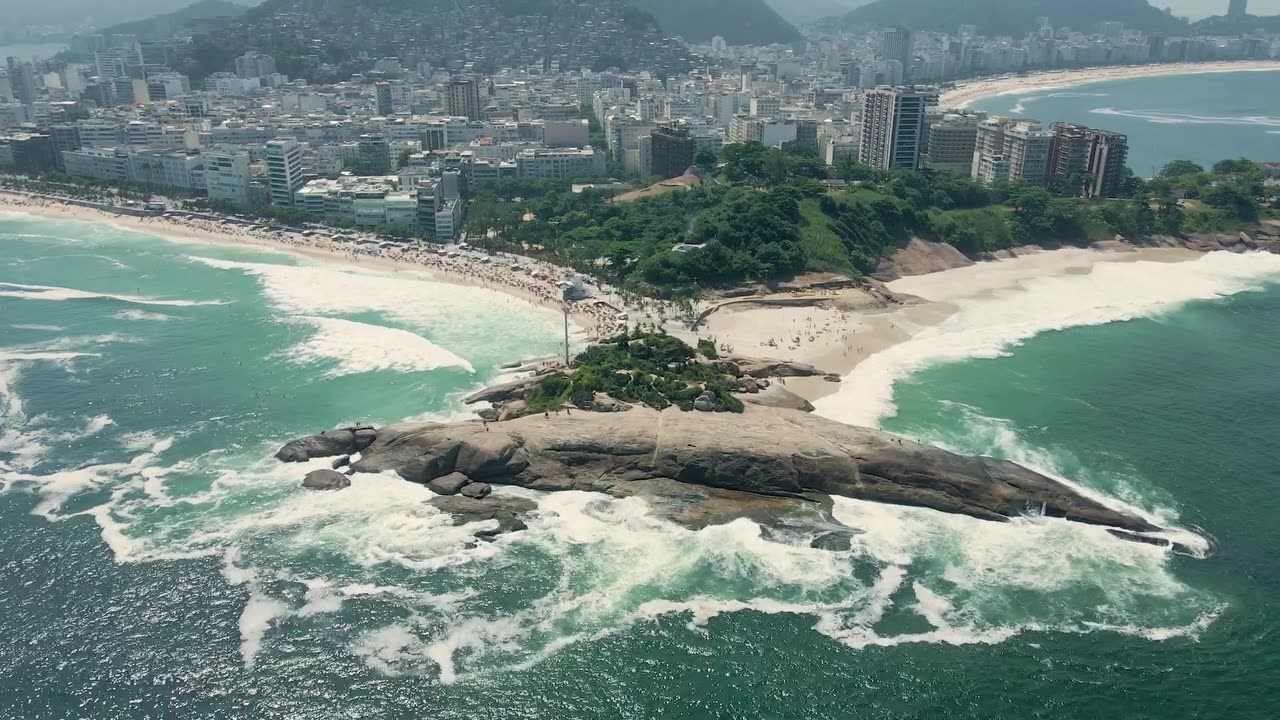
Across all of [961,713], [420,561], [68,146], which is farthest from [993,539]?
[68,146]

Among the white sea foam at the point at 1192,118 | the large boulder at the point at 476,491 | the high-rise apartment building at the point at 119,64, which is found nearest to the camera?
the large boulder at the point at 476,491

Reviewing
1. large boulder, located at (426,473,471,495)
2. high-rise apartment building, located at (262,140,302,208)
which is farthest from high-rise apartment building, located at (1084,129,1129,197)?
high-rise apartment building, located at (262,140,302,208)

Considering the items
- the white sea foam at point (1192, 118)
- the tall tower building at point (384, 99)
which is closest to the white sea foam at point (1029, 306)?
the white sea foam at point (1192, 118)

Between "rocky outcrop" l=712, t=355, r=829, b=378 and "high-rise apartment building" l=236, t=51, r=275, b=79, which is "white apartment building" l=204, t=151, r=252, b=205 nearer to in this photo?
"rocky outcrop" l=712, t=355, r=829, b=378

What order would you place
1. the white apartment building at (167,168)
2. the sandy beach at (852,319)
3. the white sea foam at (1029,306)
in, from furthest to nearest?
the white apartment building at (167,168) → the sandy beach at (852,319) → the white sea foam at (1029,306)

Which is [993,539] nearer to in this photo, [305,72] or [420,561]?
[420,561]

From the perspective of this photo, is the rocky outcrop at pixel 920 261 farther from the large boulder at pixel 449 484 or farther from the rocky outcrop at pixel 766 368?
the large boulder at pixel 449 484
